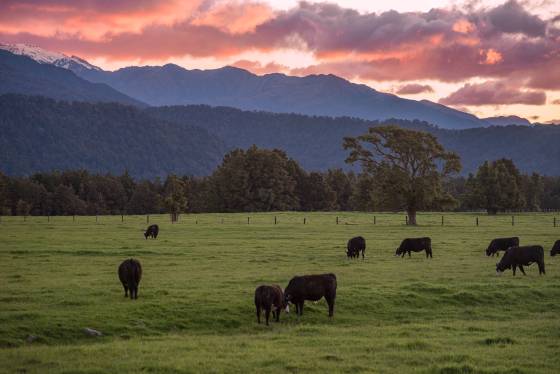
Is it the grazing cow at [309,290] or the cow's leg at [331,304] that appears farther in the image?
the cow's leg at [331,304]

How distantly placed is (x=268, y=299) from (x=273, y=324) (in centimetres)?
99

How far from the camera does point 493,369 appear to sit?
45.9 ft

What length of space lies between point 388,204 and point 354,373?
6373 cm

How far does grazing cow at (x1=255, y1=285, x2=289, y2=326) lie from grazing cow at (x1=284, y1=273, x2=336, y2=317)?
576mm

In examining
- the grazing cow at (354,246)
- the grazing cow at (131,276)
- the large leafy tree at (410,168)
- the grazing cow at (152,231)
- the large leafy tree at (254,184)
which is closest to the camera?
the grazing cow at (131,276)

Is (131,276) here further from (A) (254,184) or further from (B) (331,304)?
(A) (254,184)

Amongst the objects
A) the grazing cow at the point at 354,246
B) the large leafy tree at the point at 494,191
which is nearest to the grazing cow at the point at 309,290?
the grazing cow at the point at 354,246

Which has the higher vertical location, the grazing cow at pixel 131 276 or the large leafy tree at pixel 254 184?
the large leafy tree at pixel 254 184

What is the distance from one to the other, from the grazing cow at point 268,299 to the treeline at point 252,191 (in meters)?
91.6

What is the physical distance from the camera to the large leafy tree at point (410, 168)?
7462 cm

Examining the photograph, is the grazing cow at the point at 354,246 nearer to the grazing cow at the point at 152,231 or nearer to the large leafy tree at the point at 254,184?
the grazing cow at the point at 152,231

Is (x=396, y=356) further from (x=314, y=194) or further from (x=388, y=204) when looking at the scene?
(x=314, y=194)

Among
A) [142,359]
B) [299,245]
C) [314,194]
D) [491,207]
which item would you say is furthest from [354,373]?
[314,194]

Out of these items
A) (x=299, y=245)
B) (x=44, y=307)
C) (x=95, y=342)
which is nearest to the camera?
(x=95, y=342)
